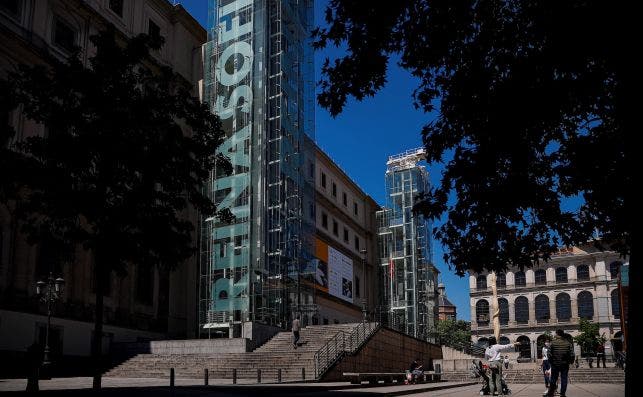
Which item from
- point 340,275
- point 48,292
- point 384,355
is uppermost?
point 340,275

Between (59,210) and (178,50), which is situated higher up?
(178,50)

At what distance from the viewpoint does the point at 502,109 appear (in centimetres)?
998

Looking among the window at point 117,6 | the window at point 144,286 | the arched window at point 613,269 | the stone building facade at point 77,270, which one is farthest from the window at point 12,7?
the arched window at point 613,269

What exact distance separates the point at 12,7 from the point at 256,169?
15381mm

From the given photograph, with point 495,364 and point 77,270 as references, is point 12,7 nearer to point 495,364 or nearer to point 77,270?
point 77,270

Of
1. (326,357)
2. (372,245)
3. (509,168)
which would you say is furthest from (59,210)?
(372,245)

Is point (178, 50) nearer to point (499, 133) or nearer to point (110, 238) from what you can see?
point (110, 238)

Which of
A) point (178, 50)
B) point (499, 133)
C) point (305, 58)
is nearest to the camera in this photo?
point (499, 133)

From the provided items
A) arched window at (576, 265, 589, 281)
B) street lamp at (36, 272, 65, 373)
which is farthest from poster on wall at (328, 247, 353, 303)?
arched window at (576, 265, 589, 281)

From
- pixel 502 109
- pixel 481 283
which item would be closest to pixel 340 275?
pixel 502 109

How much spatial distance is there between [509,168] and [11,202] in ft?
80.0

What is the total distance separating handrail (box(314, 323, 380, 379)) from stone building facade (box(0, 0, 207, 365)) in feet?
28.2

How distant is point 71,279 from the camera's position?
3073 centimetres

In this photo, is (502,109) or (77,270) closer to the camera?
(502,109)
